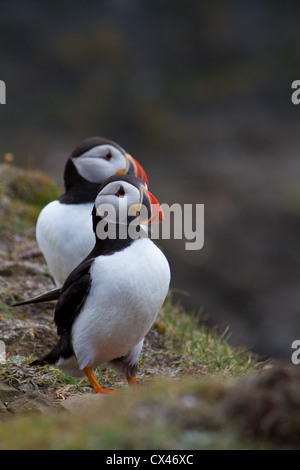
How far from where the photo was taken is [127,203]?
16.2 ft

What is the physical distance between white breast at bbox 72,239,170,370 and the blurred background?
681 cm

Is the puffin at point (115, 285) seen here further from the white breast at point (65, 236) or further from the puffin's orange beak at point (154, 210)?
the white breast at point (65, 236)

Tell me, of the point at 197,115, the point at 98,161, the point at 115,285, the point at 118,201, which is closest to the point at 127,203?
the point at 118,201

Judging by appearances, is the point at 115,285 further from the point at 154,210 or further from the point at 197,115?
the point at 197,115

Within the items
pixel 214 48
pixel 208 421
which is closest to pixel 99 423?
pixel 208 421

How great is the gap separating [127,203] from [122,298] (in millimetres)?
599

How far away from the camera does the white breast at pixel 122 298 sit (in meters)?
4.72

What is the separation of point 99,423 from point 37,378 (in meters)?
2.24

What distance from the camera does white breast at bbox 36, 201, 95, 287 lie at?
6.07 meters
